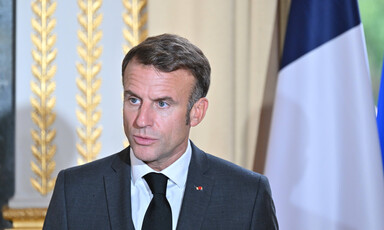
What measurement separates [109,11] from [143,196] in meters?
1.54

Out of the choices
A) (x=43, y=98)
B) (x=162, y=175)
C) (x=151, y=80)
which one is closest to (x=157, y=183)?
(x=162, y=175)

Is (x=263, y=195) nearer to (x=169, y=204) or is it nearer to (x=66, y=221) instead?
(x=169, y=204)

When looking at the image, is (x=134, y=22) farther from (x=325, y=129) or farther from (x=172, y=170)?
(x=172, y=170)

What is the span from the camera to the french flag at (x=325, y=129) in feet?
9.84

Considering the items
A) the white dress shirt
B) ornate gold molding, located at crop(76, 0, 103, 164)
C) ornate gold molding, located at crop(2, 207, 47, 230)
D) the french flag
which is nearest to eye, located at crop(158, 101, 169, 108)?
the white dress shirt

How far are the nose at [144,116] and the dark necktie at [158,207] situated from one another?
22cm

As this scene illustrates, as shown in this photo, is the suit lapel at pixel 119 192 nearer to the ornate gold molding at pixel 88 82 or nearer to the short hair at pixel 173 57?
the short hair at pixel 173 57

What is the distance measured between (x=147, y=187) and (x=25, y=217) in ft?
4.57

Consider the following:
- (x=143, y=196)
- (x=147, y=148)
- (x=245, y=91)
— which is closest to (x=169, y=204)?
(x=143, y=196)

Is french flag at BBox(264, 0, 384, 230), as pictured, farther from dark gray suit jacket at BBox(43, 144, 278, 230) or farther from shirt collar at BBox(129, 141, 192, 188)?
shirt collar at BBox(129, 141, 192, 188)

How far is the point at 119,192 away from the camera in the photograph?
1994mm

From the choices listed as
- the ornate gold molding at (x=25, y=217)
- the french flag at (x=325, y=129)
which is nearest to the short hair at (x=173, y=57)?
the french flag at (x=325, y=129)

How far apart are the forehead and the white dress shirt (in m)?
0.26

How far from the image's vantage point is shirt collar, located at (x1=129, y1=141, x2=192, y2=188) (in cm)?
200
